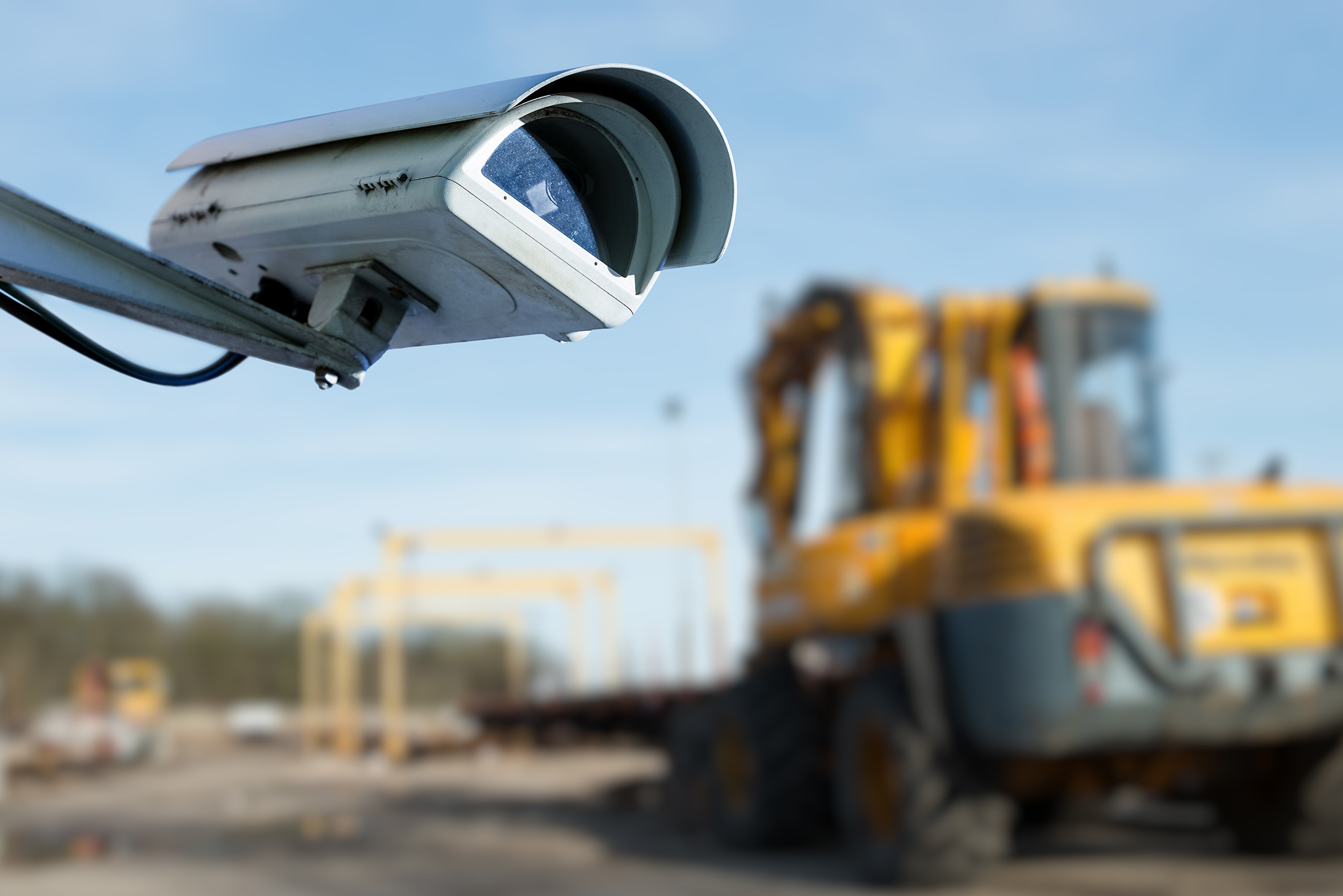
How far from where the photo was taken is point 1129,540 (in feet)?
21.8

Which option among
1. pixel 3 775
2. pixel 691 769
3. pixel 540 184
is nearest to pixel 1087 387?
pixel 691 769

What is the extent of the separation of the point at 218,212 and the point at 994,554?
5147 mm

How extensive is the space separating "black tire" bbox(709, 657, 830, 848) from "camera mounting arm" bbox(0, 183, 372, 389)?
7011 mm

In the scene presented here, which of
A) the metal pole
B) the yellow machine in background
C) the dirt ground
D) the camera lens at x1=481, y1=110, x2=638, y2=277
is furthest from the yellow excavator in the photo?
the yellow machine in background

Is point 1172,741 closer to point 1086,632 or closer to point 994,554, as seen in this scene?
point 1086,632

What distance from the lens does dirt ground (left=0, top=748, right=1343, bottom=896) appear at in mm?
7520

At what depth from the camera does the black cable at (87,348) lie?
2.11 meters

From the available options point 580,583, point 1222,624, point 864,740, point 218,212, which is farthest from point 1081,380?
point 580,583

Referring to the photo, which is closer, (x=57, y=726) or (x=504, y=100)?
→ (x=504, y=100)

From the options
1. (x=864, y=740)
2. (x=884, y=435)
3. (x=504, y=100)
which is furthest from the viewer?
(x=884, y=435)

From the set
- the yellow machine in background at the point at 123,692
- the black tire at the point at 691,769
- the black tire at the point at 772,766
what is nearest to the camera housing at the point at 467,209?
the black tire at the point at 772,766

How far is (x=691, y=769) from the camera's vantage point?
1005cm

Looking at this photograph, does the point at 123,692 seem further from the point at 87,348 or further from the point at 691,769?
the point at 87,348

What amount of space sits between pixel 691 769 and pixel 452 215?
8.59 meters
